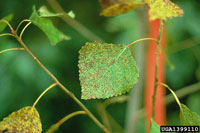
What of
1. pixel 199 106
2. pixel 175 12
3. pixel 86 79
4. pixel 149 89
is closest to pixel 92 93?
pixel 86 79

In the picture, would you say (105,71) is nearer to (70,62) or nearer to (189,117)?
(189,117)

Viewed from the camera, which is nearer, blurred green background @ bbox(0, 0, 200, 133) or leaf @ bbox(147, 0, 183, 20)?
leaf @ bbox(147, 0, 183, 20)

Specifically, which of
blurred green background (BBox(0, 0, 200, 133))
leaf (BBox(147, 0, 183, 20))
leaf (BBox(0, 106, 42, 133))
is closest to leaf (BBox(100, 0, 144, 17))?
leaf (BBox(147, 0, 183, 20))

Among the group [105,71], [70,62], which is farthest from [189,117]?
[70,62]

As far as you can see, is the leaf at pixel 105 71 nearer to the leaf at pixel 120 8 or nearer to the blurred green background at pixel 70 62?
the leaf at pixel 120 8

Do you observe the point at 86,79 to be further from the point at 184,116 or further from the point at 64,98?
the point at 64,98

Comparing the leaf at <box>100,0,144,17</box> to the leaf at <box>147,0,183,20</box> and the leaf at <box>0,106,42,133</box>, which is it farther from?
the leaf at <box>0,106,42,133</box>
